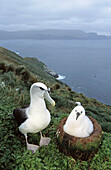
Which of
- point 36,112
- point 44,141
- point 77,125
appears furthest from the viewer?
point 44,141

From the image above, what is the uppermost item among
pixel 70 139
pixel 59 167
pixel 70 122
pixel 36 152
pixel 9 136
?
pixel 70 122

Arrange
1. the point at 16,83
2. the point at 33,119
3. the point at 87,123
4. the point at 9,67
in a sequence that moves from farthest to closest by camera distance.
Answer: the point at 9,67 → the point at 16,83 → the point at 87,123 → the point at 33,119

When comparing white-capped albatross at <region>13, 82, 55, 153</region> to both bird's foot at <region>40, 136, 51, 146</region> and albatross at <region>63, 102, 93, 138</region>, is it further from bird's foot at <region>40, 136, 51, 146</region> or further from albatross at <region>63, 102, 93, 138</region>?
bird's foot at <region>40, 136, 51, 146</region>

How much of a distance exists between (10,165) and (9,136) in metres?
0.63

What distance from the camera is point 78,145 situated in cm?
273

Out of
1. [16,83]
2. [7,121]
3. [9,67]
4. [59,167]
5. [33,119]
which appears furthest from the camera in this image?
[9,67]

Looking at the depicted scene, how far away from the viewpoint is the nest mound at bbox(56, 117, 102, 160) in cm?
275

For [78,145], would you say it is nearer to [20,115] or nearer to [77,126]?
[77,126]

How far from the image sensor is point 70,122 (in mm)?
2959

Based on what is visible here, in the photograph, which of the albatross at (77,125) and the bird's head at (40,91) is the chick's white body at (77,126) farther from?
the bird's head at (40,91)

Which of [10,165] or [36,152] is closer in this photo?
[10,165]

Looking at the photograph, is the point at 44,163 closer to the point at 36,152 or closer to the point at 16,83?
the point at 36,152

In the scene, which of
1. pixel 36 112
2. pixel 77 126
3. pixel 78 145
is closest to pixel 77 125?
pixel 77 126

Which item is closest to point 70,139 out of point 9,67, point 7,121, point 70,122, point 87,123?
point 70,122
